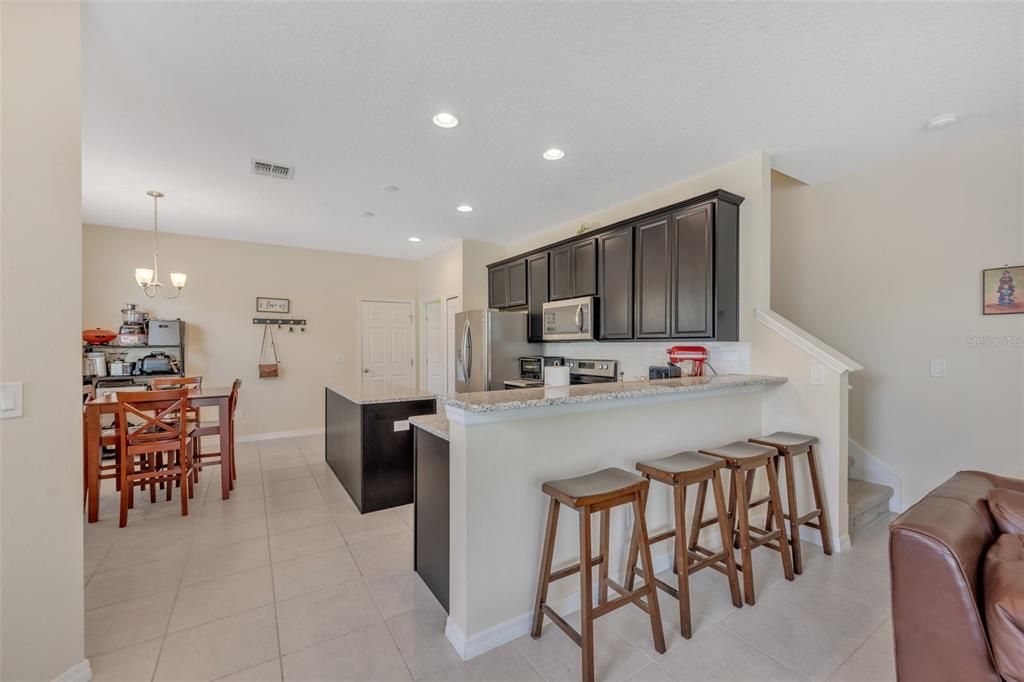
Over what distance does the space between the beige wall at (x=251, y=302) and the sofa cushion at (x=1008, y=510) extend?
5.35 meters

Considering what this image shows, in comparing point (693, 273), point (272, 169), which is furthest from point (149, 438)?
point (693, 273)

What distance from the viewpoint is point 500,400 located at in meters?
1.83

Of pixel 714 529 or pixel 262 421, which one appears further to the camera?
pixel 262 421

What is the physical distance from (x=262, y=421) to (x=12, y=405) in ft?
15.3

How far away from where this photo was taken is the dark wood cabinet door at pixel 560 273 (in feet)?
14.0

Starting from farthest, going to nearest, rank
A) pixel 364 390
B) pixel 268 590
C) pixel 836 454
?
1. pixel 364 390
2. pixel 836 454
3. pixel 268 590

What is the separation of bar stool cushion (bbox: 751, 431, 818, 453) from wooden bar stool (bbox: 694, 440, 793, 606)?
0.10 metres

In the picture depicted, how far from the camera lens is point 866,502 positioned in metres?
2.95

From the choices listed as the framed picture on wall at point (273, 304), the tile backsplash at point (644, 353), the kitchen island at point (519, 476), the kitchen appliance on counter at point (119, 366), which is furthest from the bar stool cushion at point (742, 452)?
the kitchen appliance on counter at point (119, 366)

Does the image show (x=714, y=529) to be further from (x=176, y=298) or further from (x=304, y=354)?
(x=176, y=298)

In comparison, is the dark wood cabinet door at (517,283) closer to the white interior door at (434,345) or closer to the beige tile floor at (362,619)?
Result: the white interior door at (434,345)

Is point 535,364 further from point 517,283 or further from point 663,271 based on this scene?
point 663,271

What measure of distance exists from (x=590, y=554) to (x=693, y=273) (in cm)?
221

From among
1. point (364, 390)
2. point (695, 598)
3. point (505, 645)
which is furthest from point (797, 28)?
point (364, 390)
